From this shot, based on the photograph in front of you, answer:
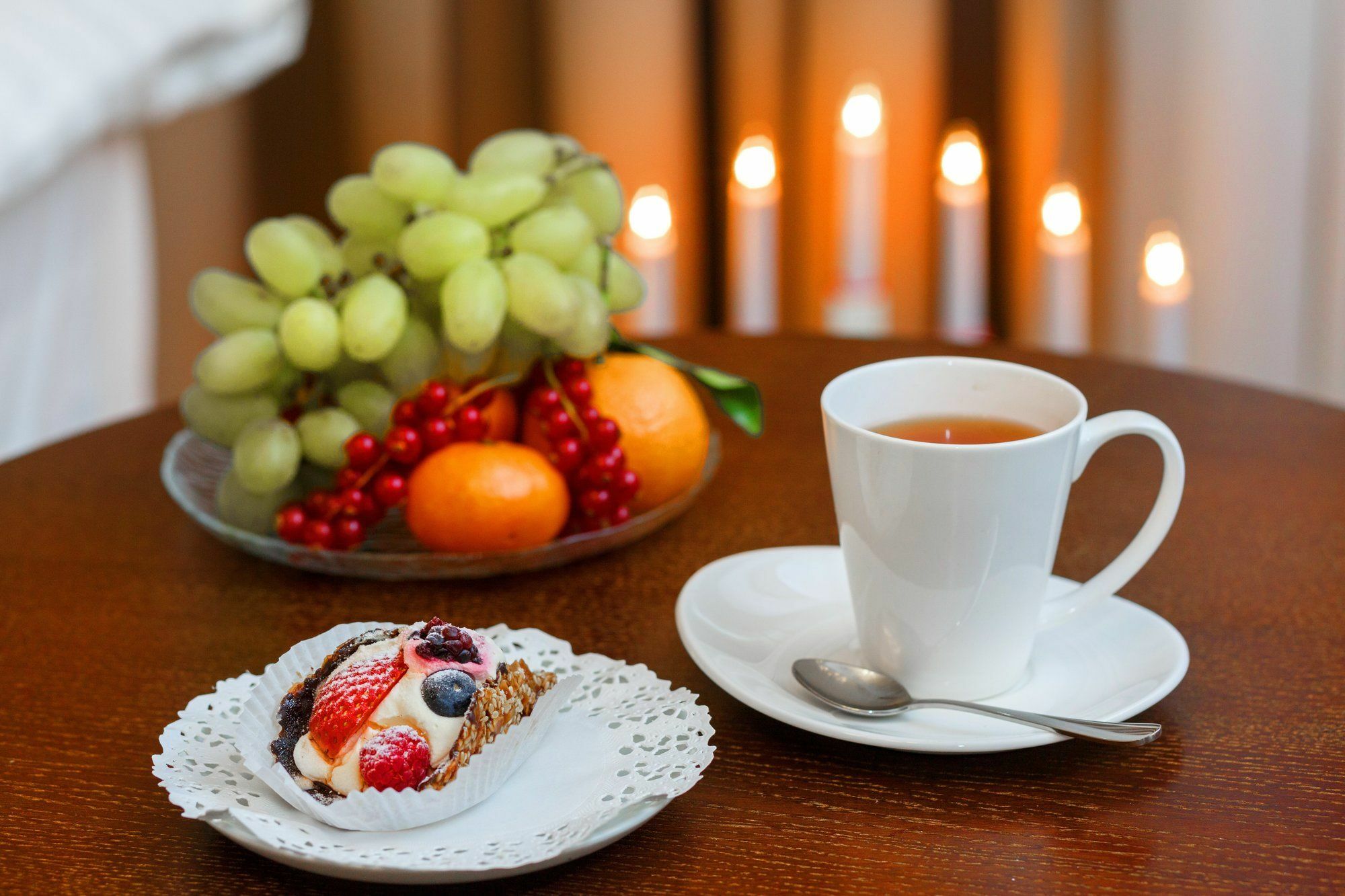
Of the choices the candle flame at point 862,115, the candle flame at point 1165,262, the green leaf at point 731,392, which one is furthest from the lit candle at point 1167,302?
the green leaf at point 731,392

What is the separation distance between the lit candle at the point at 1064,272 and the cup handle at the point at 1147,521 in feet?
3.13

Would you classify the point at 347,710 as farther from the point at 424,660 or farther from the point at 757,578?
the point at 757,578

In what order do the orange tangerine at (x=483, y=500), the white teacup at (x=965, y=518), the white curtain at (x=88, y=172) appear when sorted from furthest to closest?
the white curtain at (x=88, y=172)
the orange tangerine at (x=483, y=500)
the white teacup at (x=965, y=518)

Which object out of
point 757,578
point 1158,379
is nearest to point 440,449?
point 757,578

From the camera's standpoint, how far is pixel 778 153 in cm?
176

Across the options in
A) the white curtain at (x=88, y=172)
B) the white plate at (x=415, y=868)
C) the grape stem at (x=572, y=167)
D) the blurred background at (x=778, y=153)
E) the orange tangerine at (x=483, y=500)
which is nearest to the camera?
the white plate at (x=415, y=868)

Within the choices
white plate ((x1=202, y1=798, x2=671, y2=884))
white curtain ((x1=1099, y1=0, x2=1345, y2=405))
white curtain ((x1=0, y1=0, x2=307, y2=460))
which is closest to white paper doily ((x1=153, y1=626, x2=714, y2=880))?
white plate ((x1=202, y1=798, x2=671, y2=884))

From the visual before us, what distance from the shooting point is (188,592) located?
632 mm

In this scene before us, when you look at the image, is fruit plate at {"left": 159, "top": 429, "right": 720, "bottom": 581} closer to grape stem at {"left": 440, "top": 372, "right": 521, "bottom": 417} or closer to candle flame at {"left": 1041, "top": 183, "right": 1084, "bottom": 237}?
grape stem at {"left": 440, "top": 372, "right": 521, "bottom": 417}

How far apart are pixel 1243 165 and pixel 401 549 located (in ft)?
4.05

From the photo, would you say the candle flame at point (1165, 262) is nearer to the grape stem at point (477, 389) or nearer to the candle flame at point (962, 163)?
the candle flame at point (962, 163)

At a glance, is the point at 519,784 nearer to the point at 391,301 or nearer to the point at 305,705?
the point at 305,705

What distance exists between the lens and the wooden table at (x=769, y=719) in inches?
16.5

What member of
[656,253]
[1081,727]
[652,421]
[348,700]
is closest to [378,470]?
[652,421]
